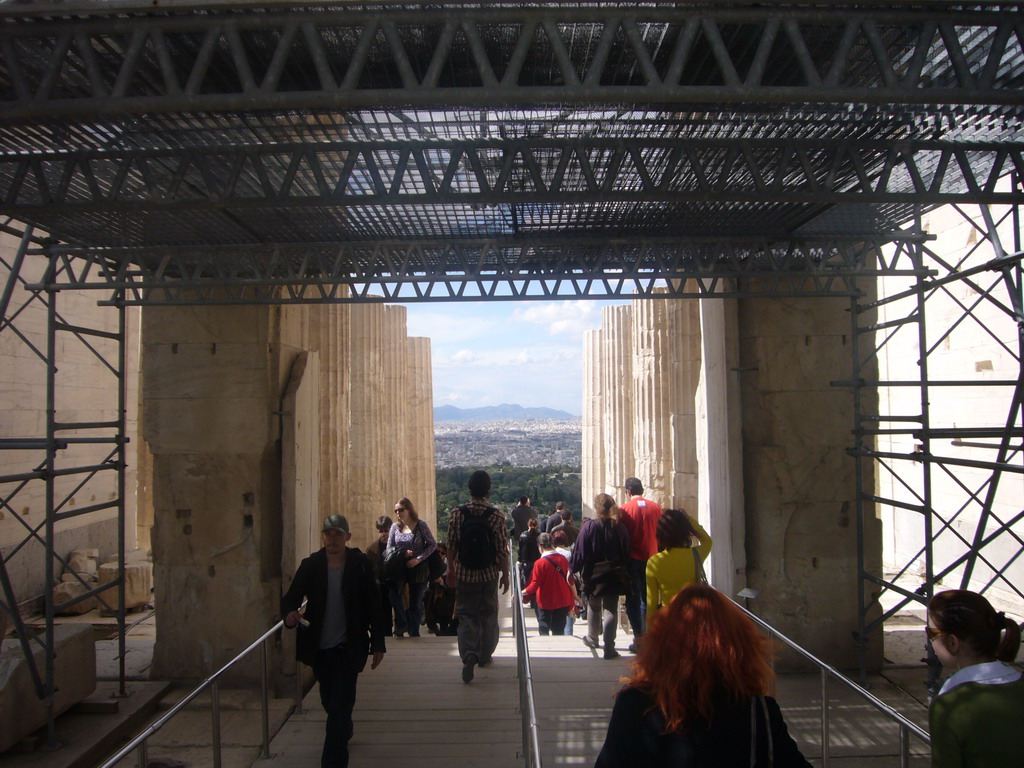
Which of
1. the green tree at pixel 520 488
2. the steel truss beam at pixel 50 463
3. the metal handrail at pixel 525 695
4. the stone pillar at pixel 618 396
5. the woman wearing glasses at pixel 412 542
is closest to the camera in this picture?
the metal handrail at pixel 525 695

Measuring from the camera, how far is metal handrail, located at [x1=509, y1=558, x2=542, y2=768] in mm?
4125

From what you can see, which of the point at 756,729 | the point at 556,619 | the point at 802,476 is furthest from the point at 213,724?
the point at 802,476

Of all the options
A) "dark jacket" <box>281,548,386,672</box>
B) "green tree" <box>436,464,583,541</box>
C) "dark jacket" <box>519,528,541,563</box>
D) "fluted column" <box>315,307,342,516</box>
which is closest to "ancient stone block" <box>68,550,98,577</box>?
"fluted column" <box>315,307,342,516</box>

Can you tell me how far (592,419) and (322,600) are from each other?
21.7 m

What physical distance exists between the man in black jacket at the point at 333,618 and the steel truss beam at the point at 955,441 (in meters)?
4.91

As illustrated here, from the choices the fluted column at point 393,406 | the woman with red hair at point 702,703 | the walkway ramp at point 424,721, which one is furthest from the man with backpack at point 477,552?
the fluted column at point 393,406

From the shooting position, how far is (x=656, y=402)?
17594 millimetres

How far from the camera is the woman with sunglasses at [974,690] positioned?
97.1 inches

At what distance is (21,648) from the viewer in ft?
23.1

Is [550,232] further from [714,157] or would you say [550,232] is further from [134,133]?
[134,133]

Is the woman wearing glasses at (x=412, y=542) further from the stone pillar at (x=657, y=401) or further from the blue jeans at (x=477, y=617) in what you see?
the stone pillar at (x=657, y=401)

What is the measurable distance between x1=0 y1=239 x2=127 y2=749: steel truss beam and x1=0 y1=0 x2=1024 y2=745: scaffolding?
0.12 m

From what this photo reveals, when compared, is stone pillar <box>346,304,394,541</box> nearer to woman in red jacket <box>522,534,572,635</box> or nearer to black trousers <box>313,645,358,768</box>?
woman in red jacket <box>522,534,572,635</box>

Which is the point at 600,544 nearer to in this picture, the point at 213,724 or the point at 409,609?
the point at 409,609
